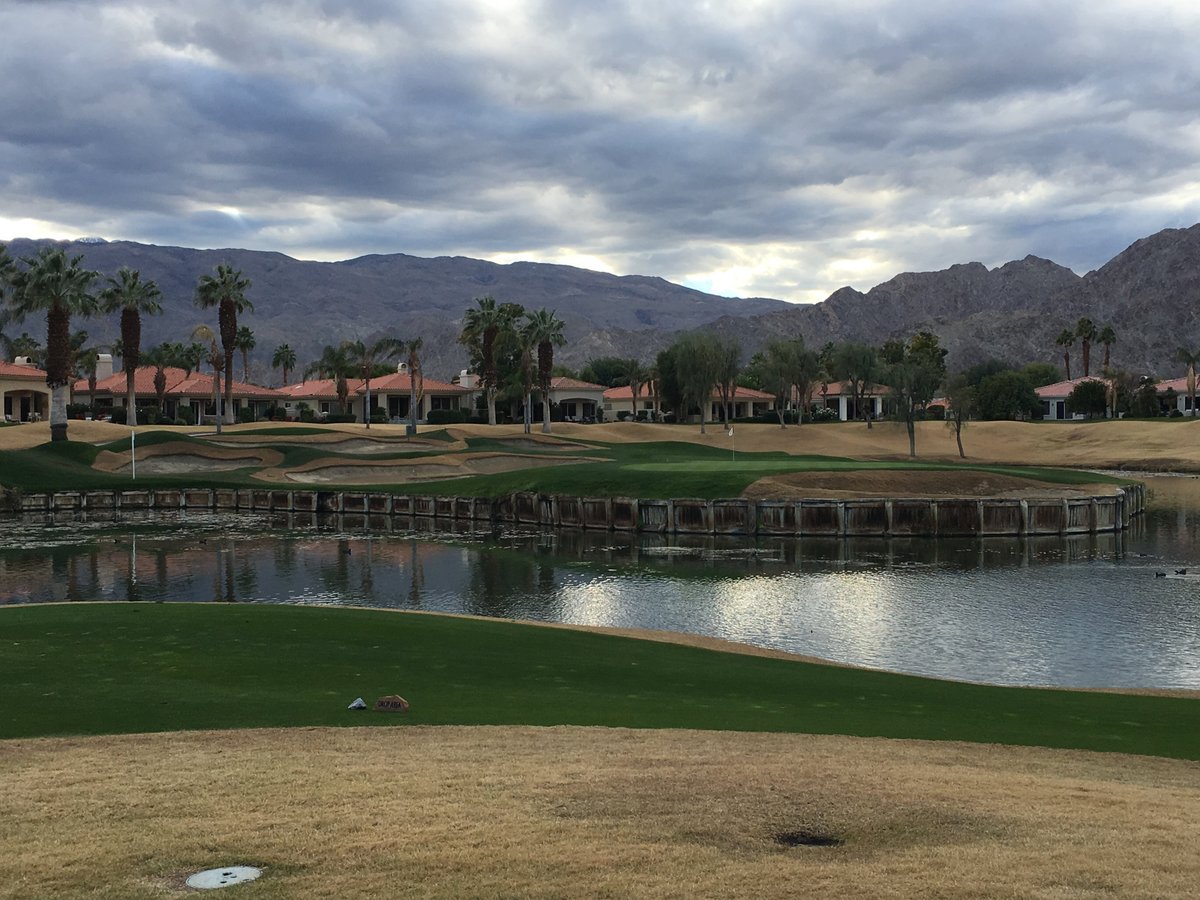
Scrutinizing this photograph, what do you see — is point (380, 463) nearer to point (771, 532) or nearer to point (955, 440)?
point (771, 532)

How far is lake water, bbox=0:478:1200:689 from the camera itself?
101 ft

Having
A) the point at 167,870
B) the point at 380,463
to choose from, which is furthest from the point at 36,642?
the point at 380,463

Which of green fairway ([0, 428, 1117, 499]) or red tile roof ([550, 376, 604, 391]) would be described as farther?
red tile roof ([550, 376, 604, 391])

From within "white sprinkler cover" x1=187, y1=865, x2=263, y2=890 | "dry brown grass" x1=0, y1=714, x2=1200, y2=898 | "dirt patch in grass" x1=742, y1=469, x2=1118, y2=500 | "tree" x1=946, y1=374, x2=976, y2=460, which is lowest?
"dry brown grass" x1=0, y1=714, x2=1200, y2=898

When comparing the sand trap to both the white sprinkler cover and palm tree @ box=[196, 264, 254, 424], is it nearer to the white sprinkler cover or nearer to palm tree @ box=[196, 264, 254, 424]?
palm tree @ box=[196, 264, 254, 424]

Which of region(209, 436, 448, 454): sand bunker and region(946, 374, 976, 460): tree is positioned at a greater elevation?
region(946, 374, 976, 460): tree

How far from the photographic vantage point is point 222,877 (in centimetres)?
930

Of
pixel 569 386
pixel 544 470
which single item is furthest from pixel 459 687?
pixel 569 386

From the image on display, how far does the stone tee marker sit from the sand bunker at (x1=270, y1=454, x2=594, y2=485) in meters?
61.5

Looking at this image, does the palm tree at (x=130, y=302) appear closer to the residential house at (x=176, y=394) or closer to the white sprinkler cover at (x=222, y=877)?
the residential house at (x=176, y=394)

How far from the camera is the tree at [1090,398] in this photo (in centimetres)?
13612

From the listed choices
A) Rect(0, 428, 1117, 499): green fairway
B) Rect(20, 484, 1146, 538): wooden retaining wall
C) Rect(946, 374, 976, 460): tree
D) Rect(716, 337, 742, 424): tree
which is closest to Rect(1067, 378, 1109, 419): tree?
Rect(946, 374, 976, 460): tree

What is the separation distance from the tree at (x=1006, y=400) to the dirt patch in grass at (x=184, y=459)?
299ft

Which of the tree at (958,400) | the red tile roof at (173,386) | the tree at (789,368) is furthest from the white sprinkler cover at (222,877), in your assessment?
the red tile roof at (173,386)
